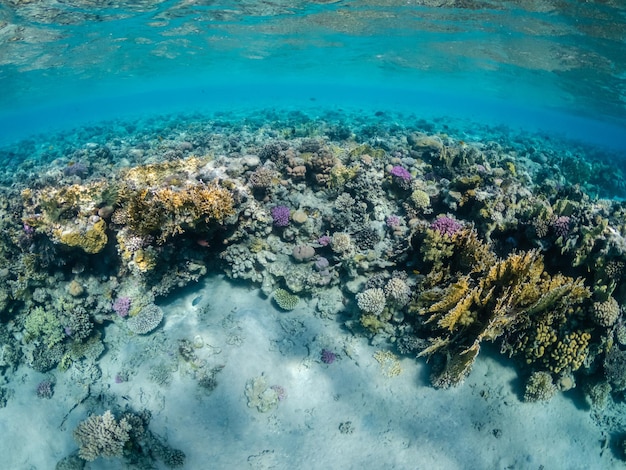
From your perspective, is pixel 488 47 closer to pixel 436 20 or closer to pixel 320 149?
pixel 436 20

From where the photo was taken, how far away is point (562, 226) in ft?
23.4

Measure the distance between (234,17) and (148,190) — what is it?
29.7m

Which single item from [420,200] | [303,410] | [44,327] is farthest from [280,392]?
[44,327]

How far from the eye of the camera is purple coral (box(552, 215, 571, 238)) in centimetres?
708

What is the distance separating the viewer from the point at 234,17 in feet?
99.5

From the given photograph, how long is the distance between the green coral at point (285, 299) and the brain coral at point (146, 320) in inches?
120

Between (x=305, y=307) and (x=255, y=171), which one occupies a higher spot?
(x=255, y=171)

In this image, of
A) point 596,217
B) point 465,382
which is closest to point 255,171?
point 465,382

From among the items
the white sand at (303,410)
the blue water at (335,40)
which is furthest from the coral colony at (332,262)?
the blue water at (335,40)

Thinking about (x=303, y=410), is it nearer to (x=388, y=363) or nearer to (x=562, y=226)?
(x=388, y=363)

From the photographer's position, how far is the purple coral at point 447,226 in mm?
7580

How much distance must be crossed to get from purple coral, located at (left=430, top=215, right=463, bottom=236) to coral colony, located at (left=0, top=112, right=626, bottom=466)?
0.03m

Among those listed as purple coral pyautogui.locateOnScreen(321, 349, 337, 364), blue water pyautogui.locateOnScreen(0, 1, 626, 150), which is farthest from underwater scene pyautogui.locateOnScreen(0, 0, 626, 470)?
blue water pyautogui.locateOnScreen(0, 1, 626, 150)

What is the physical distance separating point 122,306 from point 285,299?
419 centimetres
